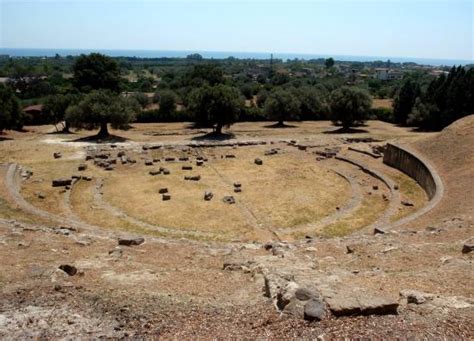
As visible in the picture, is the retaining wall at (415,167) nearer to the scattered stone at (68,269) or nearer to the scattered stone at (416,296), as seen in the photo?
the scattered stone at (416,296)

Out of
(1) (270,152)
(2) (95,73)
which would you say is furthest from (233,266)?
(2) (95,73)

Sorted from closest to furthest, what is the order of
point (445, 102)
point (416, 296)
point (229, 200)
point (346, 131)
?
point (416, 296)
point (229, 200)
point (445, 102)
point (346, 131)

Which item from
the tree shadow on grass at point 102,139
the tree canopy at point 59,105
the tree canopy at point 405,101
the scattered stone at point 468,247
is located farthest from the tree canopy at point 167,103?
the scattered stone at point 468,247

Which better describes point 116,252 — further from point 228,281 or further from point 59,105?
point 59,105

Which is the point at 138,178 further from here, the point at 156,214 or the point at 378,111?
the point at 378,111

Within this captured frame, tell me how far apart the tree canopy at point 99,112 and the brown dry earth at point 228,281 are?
22.7 meters

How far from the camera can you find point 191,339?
9359 mm

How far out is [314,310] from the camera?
9609 mm

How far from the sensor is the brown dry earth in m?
9.56

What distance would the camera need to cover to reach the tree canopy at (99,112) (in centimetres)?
4684

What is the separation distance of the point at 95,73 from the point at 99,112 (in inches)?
1234

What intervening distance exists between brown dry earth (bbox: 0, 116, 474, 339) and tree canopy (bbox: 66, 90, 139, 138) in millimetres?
22671

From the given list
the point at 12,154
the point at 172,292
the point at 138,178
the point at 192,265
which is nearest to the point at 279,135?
the point at 138,178

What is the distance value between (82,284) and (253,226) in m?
14.1
